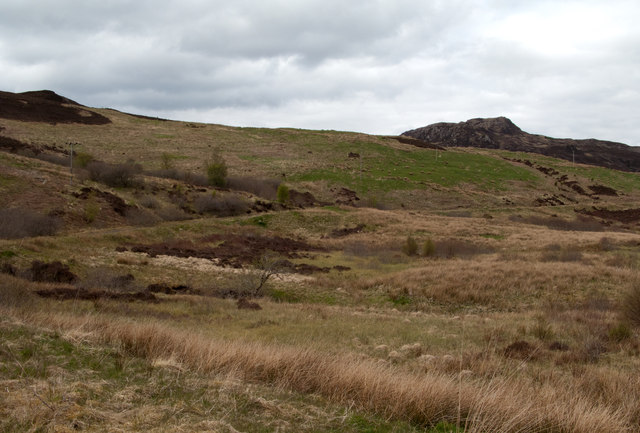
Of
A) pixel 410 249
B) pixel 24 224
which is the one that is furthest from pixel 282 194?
pixel 24 224

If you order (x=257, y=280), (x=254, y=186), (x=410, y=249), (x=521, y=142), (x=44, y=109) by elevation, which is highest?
(x=521, y=142)

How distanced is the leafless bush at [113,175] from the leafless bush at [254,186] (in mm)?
13681

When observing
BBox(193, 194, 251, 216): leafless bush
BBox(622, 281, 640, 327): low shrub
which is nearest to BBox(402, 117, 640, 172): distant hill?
BBox(193, 194, 251, 216): leafless bush

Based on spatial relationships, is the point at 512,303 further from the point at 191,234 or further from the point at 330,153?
the point at 330,153

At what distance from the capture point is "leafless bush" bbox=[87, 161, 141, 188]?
1665 inches

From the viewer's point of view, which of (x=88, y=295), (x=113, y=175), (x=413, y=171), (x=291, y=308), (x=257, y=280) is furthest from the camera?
(x=413, y=171)

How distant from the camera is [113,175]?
42531 mm

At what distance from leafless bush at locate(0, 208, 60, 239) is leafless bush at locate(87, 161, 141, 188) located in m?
14.6

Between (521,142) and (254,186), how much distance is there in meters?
115

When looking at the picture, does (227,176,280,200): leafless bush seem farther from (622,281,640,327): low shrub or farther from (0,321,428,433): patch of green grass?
(0,321,428,433): patch of green grass

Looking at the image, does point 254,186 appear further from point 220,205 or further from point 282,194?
point 220,205

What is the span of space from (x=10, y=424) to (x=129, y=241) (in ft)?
88.5

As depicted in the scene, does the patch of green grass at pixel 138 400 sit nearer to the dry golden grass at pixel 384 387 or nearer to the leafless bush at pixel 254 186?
the dry golden grass at pixel 384 387

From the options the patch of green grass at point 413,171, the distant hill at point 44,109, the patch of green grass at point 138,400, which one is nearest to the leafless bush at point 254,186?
the patch of green grass at point 413,171
